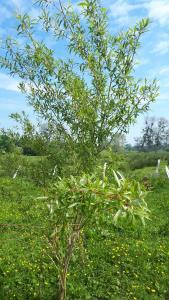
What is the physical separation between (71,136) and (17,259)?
12.7 feet

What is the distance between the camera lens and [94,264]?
9352 mm

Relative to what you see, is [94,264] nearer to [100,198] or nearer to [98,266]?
[98,266]

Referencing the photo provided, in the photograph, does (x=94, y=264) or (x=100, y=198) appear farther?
(x=94, y=264)

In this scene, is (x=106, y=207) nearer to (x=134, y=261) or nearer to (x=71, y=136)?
(x=71, y=136)

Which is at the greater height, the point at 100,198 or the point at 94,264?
the point at 100,198

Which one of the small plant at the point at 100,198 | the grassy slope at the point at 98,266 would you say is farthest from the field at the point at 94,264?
the small plant at the point at 100,198

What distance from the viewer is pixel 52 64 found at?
7238 mm

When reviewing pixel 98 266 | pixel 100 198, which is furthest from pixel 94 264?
pixel 100 198

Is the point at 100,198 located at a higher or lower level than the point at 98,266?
higher

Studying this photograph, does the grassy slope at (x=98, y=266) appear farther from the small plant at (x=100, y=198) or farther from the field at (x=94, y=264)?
the small plant at (x=100, y=198)

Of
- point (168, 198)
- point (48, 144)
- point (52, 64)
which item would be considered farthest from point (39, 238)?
point (168, 198)

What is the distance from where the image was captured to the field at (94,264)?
8.13m

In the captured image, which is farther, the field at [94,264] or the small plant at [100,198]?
the field at [94,264]

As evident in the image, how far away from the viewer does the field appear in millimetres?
8133
